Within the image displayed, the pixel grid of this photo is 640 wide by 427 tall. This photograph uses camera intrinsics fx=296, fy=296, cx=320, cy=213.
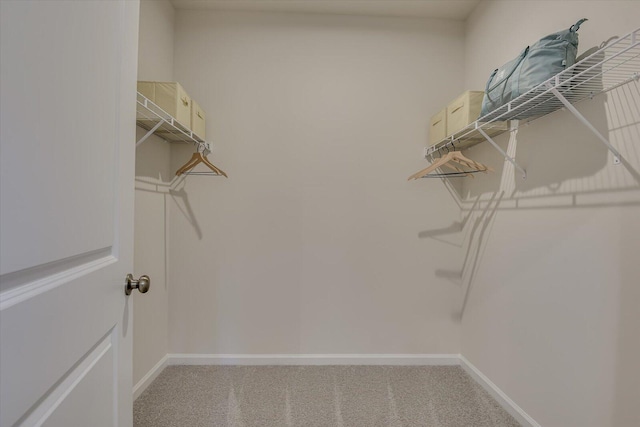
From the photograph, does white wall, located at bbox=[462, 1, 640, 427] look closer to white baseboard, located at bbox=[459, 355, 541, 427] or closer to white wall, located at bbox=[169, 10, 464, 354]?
white baseboard, located at bbox=[459, 355, 541, 427]

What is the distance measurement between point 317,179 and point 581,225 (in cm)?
159

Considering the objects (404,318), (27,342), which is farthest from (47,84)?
(404,318)

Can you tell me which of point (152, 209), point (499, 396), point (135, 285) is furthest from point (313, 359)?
point (135, 285)

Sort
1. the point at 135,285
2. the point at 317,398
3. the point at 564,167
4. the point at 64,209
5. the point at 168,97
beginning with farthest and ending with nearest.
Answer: the point at 317,398 < the point at 168,97 < the point at 564,167 < the point at 135,285 < the point at 64,209

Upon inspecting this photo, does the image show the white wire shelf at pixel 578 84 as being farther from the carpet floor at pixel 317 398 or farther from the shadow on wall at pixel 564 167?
the carpet floor at pixel 317 398

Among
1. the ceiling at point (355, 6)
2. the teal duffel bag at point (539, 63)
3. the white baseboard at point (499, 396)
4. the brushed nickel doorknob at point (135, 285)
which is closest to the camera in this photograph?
the brushed nickel doorknob at point (135, 285)

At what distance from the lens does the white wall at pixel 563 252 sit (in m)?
1.16

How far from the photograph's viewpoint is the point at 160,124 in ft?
5.44

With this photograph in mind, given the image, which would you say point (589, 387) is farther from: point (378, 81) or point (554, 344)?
point (378, 81)

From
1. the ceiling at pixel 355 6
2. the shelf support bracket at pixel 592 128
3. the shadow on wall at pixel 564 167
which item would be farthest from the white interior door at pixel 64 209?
the shadow on wall at pixel 564 167

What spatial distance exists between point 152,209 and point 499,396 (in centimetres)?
253

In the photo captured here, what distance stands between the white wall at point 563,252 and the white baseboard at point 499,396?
0.04m

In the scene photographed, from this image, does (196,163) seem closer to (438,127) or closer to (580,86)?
(438,127)

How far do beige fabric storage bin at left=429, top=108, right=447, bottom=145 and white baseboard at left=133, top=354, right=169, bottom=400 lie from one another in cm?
258
